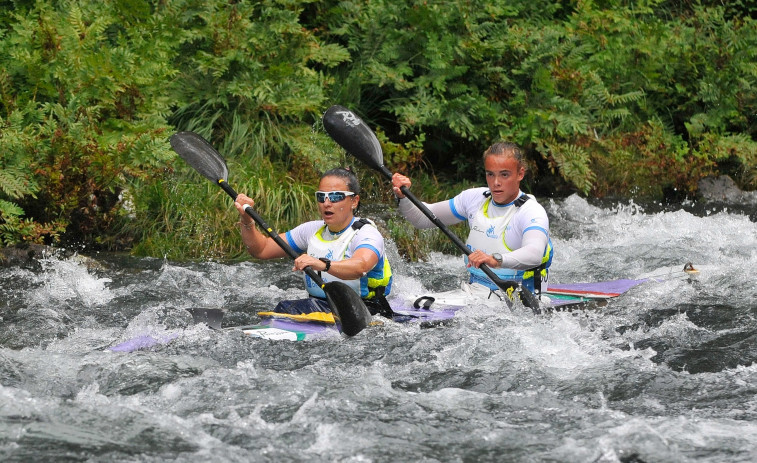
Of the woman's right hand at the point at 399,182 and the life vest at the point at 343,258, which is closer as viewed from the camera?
the life vest at the point at 343,258

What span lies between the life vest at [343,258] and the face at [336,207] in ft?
0.21

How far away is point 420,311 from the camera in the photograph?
570cm

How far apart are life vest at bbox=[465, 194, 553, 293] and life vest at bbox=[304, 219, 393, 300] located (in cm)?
71

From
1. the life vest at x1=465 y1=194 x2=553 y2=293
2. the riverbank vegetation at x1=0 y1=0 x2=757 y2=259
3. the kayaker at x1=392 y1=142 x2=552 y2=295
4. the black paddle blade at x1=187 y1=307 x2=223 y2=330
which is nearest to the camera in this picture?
the black paddle blade at x1=187 y1=307 x2=223 y2=330

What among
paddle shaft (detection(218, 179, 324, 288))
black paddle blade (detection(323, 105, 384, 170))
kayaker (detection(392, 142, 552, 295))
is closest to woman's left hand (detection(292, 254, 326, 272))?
paddle shaft (detection(218, 179, 324, 288))

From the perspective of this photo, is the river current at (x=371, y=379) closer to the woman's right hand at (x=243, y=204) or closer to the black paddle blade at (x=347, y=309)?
the black paddle blade at (x=347, y=309)

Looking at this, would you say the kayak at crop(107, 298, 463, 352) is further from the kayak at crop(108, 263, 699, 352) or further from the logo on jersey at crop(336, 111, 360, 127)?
the logo on jersey at crop(336, 111, 360, 127)

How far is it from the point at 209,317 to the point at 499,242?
1.79m

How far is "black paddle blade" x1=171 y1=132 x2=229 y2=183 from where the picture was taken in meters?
6.07

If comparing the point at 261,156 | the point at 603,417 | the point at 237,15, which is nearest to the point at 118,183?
the point at 261,156

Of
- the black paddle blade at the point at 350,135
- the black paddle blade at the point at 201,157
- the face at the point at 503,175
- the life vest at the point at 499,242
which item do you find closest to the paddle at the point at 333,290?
the black paddle blade at the point at 201,157

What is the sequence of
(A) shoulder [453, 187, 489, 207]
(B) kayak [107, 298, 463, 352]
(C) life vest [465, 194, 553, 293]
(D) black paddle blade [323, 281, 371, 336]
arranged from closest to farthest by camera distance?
(B) kayak [107, 298, 463, 352] < (D) black paddle blade [323, 281, 371, 336] < (C) life vest [465, 194, 553, 293] < (A) shoulder [453, 187, 489, 207]

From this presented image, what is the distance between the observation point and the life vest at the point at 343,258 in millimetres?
5527

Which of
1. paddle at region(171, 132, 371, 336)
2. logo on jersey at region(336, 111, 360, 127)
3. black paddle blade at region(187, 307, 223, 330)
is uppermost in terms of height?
logo on jersey at region(336, 111, 360, 127)
